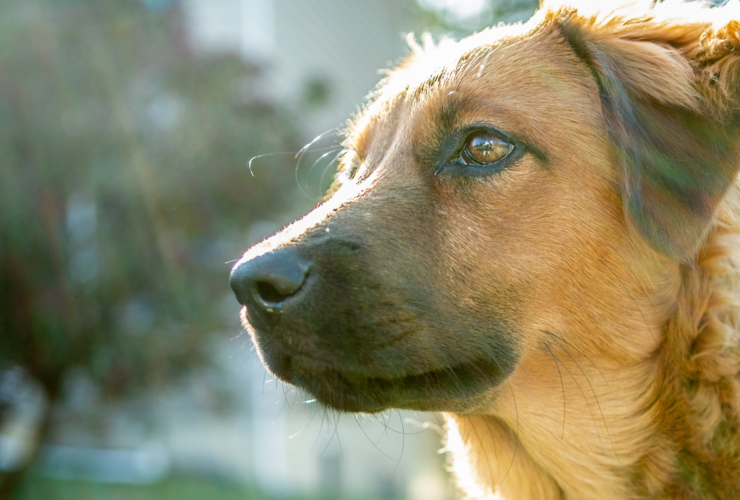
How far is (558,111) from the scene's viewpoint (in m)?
2.49

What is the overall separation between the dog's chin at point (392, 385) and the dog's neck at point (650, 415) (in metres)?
0.20

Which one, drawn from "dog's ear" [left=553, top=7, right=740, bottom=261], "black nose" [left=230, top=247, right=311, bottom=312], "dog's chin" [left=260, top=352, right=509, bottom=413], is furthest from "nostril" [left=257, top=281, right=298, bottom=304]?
"dog's ear" [left=553, top=7, right=740, bottom=261]

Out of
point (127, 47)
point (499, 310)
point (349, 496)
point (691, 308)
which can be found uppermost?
point (691, 308)

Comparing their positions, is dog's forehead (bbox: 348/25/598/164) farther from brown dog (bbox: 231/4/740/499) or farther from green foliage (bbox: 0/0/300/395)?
green foliage (bbox: 0/0/300/395)

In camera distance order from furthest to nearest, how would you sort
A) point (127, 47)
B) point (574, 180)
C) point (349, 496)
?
point (349, 496), point (127, 47), point (574, 180)

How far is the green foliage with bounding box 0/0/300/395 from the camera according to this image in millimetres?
6797

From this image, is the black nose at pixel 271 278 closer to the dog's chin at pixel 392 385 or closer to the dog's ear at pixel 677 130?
the dog's chin at pixel 392 385

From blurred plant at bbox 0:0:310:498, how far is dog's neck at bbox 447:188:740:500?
17.7 ft

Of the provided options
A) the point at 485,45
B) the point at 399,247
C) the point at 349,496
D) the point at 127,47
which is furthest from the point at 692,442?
the point at 349,496

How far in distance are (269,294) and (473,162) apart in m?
0.97

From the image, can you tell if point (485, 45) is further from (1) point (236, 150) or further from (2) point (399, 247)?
(1) point (236, 150)

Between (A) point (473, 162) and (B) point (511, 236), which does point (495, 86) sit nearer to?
(A) point (473, 162)

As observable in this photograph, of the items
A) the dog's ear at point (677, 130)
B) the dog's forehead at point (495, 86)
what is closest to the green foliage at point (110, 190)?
the dog's forehead at point (495, 86)

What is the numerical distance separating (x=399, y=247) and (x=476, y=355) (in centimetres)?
49
